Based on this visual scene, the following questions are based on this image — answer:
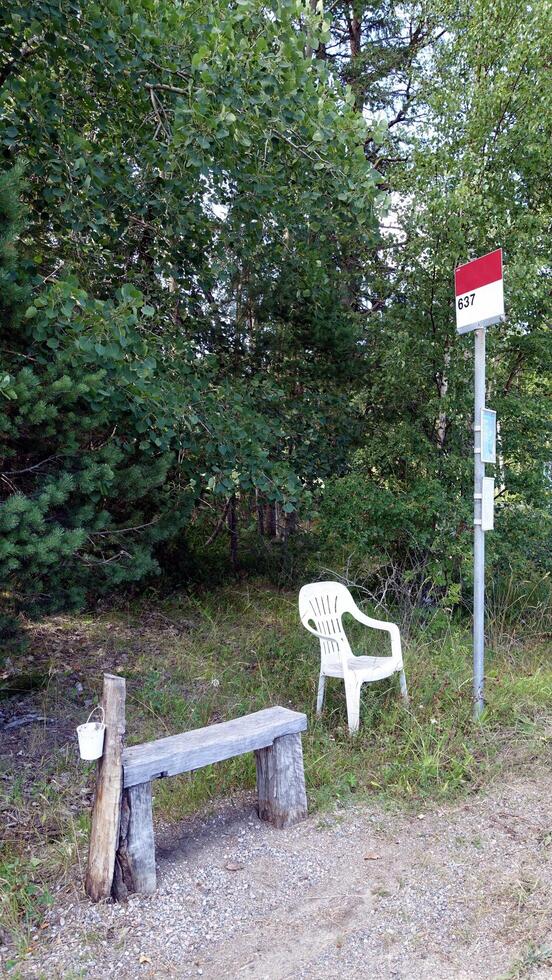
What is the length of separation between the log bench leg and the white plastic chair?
25.2 inches

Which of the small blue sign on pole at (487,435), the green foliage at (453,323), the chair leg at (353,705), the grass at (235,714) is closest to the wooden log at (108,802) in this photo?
the grass at (235,714)

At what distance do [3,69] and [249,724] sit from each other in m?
4.00

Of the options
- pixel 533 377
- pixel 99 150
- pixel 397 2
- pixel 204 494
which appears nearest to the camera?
pixel 99 150

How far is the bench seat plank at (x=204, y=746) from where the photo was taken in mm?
2186

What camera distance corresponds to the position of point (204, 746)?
7.76 feet

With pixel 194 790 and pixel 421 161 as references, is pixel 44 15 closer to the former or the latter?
pixel 421 161

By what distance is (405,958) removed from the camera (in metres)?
1.88

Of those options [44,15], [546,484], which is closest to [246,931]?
[546,484]

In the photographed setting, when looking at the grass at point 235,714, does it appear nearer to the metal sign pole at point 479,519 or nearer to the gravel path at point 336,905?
the gravel path at point 336,905

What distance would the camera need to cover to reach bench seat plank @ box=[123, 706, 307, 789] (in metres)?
2.19

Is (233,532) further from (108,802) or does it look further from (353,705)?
(108,802)

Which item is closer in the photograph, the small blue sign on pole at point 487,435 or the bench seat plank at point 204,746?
the bench seat plank at point 204,746

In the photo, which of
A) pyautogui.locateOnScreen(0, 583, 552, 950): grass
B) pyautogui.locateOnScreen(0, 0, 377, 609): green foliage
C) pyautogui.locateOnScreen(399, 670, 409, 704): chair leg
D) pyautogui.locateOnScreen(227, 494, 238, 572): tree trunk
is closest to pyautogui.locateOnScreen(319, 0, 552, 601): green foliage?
pyautogui.locateOnScreen(0, 0, 377, 609): green foliage

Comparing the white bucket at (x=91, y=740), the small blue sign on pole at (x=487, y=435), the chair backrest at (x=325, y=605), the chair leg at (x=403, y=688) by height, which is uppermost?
the small blue sign on pole at (x=487, y=435)
